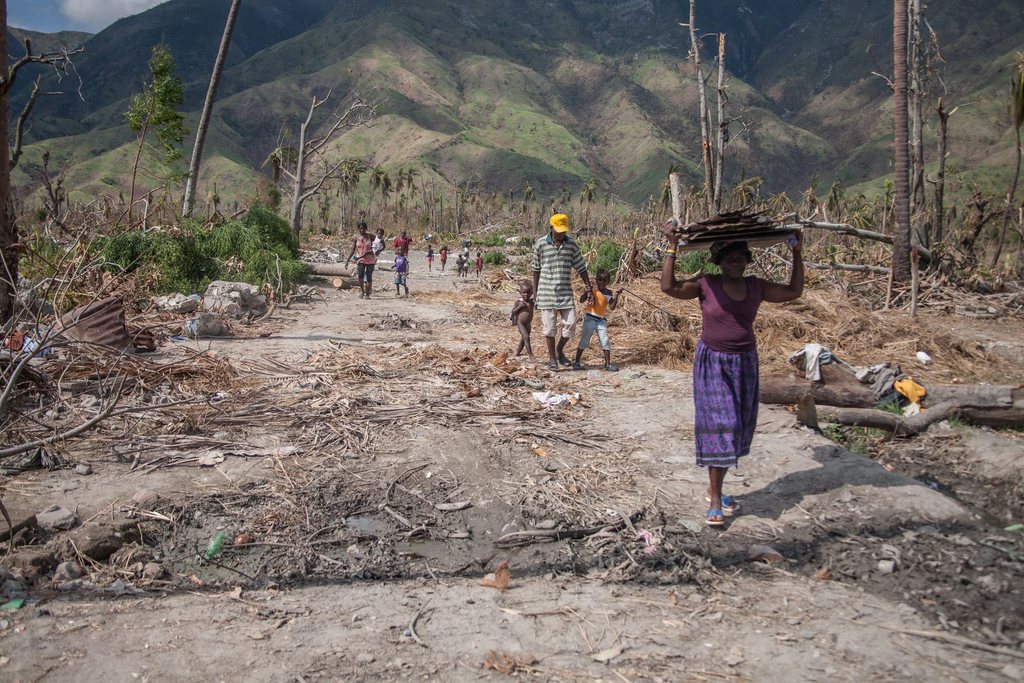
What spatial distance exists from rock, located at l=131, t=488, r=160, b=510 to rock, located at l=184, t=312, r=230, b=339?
485 cm

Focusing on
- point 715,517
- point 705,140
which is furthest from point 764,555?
point 705,140

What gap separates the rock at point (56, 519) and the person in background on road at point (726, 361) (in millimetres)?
3408

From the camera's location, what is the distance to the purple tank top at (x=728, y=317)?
3.85 m

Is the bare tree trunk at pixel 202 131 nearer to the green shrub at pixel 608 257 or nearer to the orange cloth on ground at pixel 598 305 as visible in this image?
the green shrub at pixel 608 257

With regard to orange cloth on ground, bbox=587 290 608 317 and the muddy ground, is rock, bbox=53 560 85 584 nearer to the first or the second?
the muddy ground

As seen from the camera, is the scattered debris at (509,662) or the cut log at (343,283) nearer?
the scattered debris at (509,662)

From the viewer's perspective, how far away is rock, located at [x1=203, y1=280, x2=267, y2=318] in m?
10.0

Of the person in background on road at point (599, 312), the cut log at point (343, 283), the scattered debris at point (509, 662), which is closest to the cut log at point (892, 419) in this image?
the person in background on road at point (599, 312)

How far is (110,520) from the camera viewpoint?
3561 millimetres

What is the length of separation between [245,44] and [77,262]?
171 meters

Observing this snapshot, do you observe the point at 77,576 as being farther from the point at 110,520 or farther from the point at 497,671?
the point at 497,671

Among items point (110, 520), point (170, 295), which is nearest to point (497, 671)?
point (110, 520)

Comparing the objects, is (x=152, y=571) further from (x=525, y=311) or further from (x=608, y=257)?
(x=608, y=257)

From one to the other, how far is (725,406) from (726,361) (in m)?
0.26
